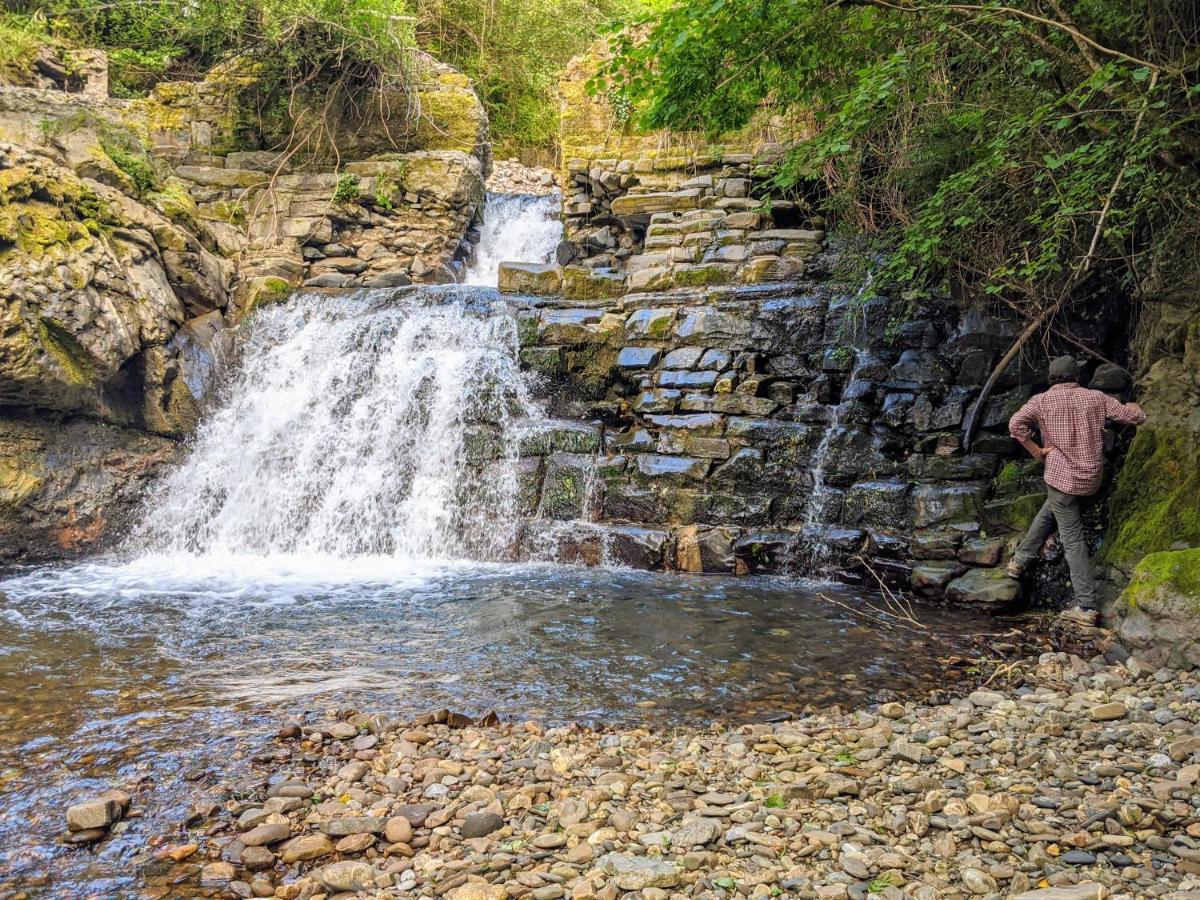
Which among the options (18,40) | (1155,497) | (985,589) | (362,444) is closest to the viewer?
(1155,497)

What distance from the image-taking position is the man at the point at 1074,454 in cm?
564

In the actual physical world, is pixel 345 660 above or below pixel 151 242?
below

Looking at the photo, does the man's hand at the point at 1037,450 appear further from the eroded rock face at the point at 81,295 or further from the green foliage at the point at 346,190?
the green foliage at the point at 346,190

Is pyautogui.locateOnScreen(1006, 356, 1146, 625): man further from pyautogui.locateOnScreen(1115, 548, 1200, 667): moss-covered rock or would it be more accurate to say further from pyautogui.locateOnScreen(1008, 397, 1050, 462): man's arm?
pyautogui.locateOnScreen(1115, 548, 1200, 667): moss-covered rock

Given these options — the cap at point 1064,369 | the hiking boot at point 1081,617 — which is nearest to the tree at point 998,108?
the cap at point 1064,369

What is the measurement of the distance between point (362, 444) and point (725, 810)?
7.48 metres

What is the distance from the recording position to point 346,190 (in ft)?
46.5

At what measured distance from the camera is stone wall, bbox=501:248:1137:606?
7.11 metres

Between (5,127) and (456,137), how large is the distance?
7.95m

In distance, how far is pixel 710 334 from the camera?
356 inches

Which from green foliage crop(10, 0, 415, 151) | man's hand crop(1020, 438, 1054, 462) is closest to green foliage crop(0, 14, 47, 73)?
green foliage crop(10, 0, 415, 151)

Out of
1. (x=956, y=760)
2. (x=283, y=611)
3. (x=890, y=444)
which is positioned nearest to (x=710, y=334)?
(x=890, y=444)

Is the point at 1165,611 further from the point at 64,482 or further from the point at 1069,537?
the point at 64,482

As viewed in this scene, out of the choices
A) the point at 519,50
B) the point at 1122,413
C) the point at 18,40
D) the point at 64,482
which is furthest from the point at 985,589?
the point at 519,50
